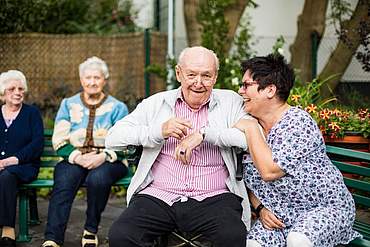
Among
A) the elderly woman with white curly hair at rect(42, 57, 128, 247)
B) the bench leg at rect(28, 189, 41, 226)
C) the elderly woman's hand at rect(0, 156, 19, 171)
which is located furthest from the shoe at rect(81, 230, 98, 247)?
the bench leg at rect(28, 189, 41, 226)

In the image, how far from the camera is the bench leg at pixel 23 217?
5.34 meters

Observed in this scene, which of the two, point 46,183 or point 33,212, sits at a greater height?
point 46,183

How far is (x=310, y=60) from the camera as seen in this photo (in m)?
9.16

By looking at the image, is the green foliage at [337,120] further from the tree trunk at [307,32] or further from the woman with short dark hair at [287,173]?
the tree trunk at [307,32]

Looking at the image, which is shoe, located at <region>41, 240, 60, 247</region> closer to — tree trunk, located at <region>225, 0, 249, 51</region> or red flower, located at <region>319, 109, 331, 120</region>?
red flower, located at <region>319, 109, 331, 120</region>

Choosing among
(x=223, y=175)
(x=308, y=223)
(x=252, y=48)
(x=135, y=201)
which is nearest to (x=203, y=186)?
(x=223, y=175)

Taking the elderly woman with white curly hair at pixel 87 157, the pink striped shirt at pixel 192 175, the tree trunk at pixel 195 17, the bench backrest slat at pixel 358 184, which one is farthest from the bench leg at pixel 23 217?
the tree trunk at pixel 195 17

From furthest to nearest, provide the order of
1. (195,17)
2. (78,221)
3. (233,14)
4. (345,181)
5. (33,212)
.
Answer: (195,17)
(233,14)
(78,221)
(33,212)
(345,181)

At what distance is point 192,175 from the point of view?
404 centimetres

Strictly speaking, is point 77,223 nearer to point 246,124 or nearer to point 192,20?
point 246,124

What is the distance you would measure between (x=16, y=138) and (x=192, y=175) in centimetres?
186

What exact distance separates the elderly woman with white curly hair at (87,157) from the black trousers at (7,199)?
300mm

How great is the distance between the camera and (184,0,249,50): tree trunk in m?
8.48

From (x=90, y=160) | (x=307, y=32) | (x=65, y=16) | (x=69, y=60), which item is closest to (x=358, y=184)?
(x=90, y=160)
